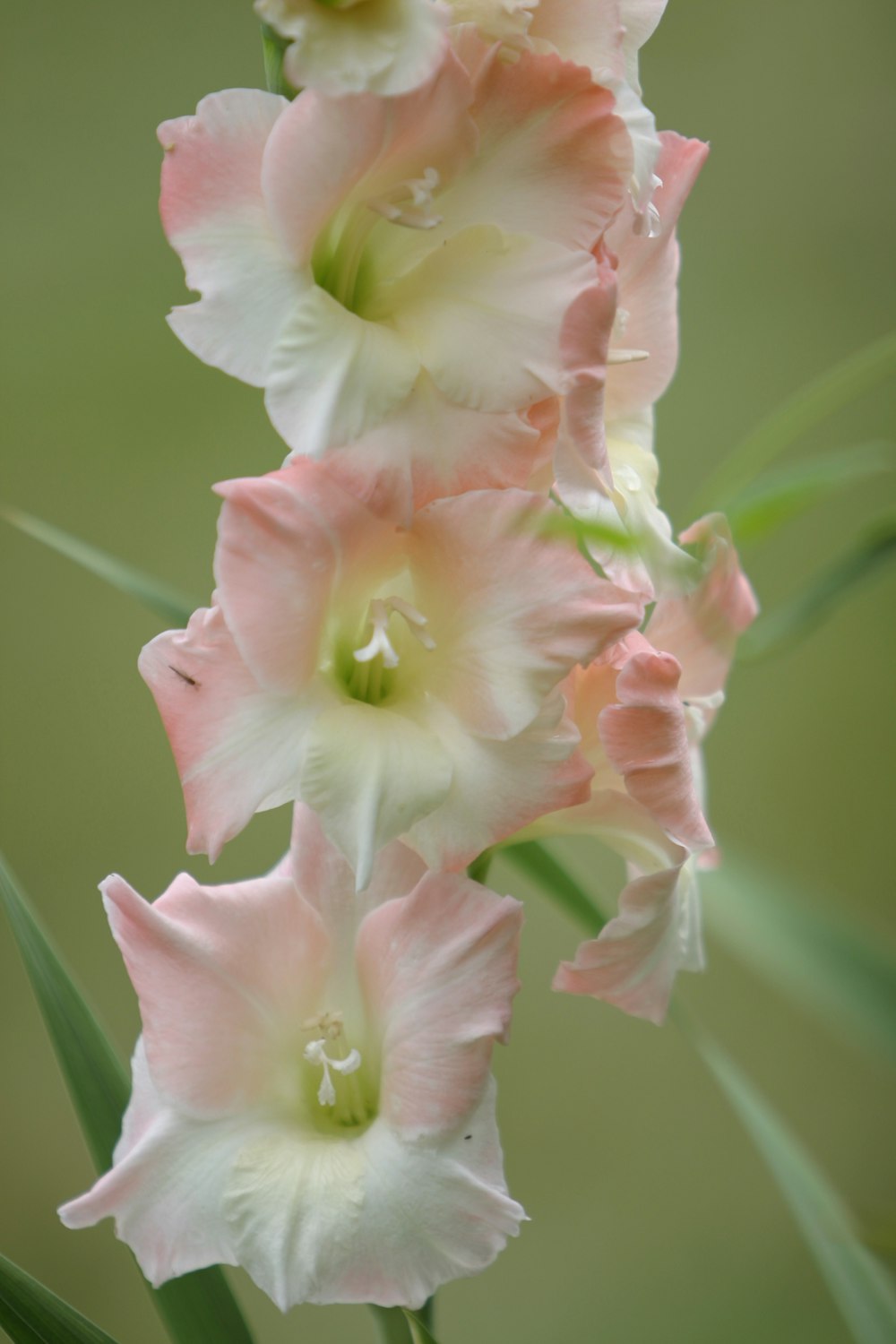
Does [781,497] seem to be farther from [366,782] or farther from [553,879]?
[553,879]

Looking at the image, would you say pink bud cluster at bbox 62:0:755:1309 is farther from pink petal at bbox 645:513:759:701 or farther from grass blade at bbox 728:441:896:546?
grass blade at bbox 728:441:896:546

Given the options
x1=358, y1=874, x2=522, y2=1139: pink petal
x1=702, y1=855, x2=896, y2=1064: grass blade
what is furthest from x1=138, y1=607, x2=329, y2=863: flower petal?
x1=702, y1=855, x2=896, y2=1064: grass blade

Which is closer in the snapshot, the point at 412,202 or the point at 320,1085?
the point at 412,202

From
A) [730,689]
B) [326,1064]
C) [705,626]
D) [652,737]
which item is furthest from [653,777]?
[730,689]

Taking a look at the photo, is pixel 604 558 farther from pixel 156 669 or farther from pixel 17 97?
pixel 17 97

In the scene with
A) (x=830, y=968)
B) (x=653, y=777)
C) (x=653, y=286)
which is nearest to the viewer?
(x=830, y=968)

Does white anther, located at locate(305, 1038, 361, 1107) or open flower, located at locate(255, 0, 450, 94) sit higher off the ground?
open flower, located at locate(255, 0, 450, 94)

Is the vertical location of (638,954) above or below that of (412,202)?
below

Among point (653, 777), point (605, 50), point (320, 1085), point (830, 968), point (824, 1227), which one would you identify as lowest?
point (824, 1227)
